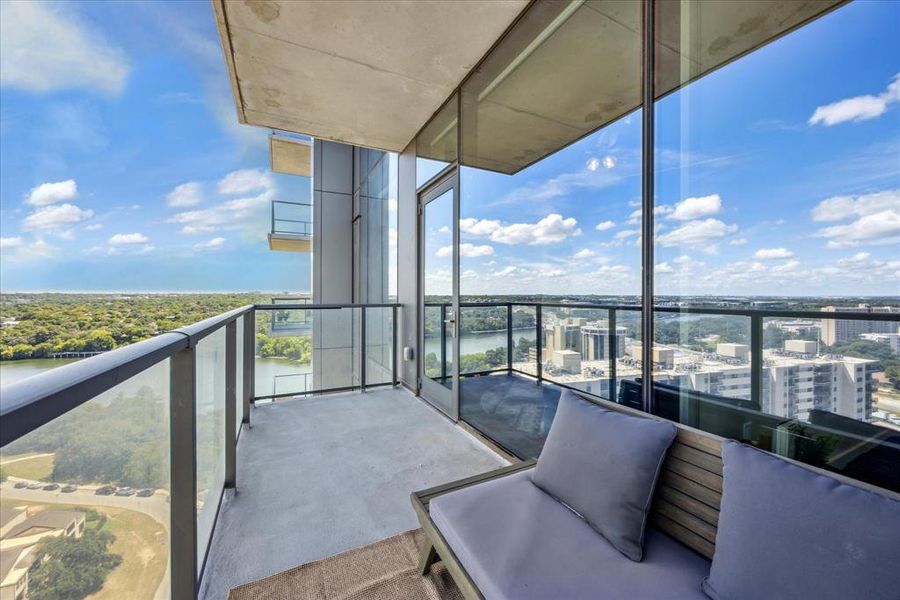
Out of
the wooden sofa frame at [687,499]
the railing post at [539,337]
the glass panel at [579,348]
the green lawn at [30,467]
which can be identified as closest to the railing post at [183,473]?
the green lawn at [30,467]

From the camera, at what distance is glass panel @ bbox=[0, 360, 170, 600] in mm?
471

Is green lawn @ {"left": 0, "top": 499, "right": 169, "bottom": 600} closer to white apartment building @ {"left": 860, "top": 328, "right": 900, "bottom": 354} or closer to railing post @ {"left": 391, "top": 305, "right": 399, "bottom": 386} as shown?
white apartment building @ {"left": 860, "top": 328, "right": 900, "bottom": 354}

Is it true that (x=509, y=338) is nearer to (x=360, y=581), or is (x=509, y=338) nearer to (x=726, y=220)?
(x=726, y=220)

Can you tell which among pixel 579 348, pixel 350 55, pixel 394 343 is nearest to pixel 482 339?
pixel 579 348

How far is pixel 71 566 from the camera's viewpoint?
0.56 metres

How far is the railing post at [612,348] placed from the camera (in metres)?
1.78

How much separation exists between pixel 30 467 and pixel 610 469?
4.54 ft

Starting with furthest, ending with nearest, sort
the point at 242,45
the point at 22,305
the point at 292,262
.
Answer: the point at 292,262 → the point at 242,45 → the point at 22,305

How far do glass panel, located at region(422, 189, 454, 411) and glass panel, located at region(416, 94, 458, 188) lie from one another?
306mm

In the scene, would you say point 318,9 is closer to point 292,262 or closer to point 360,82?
point 360,82

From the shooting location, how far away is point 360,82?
9.87 feet

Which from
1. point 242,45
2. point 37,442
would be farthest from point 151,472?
point 242,45

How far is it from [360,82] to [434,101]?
69cm

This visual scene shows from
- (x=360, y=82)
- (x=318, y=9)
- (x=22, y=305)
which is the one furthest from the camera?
(x=360, y=82)
